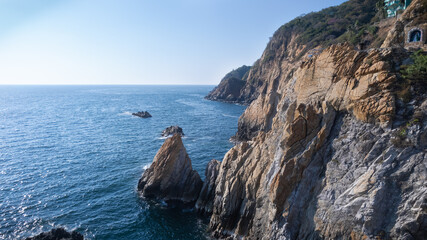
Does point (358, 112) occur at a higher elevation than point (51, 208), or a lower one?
higher

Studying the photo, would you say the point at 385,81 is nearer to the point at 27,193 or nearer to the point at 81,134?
the point at 27,193

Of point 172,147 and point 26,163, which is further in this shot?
point 26,163

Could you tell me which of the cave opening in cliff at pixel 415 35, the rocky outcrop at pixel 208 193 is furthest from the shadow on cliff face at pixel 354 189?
the rocky outcrop at pixel 208 193

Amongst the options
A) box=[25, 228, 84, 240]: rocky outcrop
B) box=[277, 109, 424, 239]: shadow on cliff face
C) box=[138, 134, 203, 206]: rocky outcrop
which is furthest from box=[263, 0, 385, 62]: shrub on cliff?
box=[25, 228, 84, 240]: rocky outcrop

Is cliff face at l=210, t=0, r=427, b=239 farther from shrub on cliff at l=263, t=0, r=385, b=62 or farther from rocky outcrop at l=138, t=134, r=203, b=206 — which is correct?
shrub on cliff at l=263, t=0, r=385, b=62

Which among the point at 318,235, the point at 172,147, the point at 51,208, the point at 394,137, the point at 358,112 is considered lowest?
the point at 51,208

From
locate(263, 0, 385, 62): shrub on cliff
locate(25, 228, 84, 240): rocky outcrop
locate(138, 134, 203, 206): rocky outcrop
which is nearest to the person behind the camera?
locate(25, 228, 84, 240): rocky outcrop

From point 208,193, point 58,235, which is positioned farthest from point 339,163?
point 58,235

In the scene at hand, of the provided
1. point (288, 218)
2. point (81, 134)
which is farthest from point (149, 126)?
point (288, 218)
